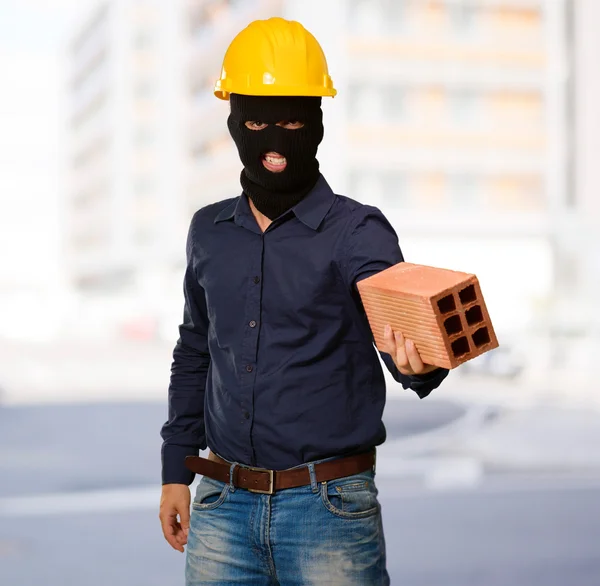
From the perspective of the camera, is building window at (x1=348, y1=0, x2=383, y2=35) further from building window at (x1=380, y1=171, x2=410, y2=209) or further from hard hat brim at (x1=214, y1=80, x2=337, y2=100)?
hard hat brim at (x1=214, y1=80, x2=337, y2=100)

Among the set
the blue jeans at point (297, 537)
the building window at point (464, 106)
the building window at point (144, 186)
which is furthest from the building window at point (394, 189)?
the blue jeans at point (297, 537)

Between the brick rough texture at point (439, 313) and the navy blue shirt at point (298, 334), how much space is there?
0.42 feet

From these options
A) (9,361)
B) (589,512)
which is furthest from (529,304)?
(589,512)

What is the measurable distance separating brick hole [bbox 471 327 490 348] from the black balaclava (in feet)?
1.33

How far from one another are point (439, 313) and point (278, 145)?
0.45 m

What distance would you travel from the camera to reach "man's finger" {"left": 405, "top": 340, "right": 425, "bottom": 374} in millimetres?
1292

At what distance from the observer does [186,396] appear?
171 centimetres

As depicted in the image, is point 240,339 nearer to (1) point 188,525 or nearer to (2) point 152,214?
(1) point 188,525

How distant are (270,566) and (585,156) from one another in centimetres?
2105

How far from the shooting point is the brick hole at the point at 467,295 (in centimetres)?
129

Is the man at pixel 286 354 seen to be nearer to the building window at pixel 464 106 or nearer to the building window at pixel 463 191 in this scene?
the building window at pixel 463 191

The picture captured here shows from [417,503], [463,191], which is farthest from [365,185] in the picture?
[417,503]

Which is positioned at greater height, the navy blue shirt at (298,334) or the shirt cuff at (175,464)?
the navy blue shirt at (298,334)

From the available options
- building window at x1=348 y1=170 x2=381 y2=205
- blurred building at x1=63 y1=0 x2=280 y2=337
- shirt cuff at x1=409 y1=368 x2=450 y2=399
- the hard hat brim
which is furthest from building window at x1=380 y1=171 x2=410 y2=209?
shirt cuff at x1=409 y1=368 x2=450 y2=399
